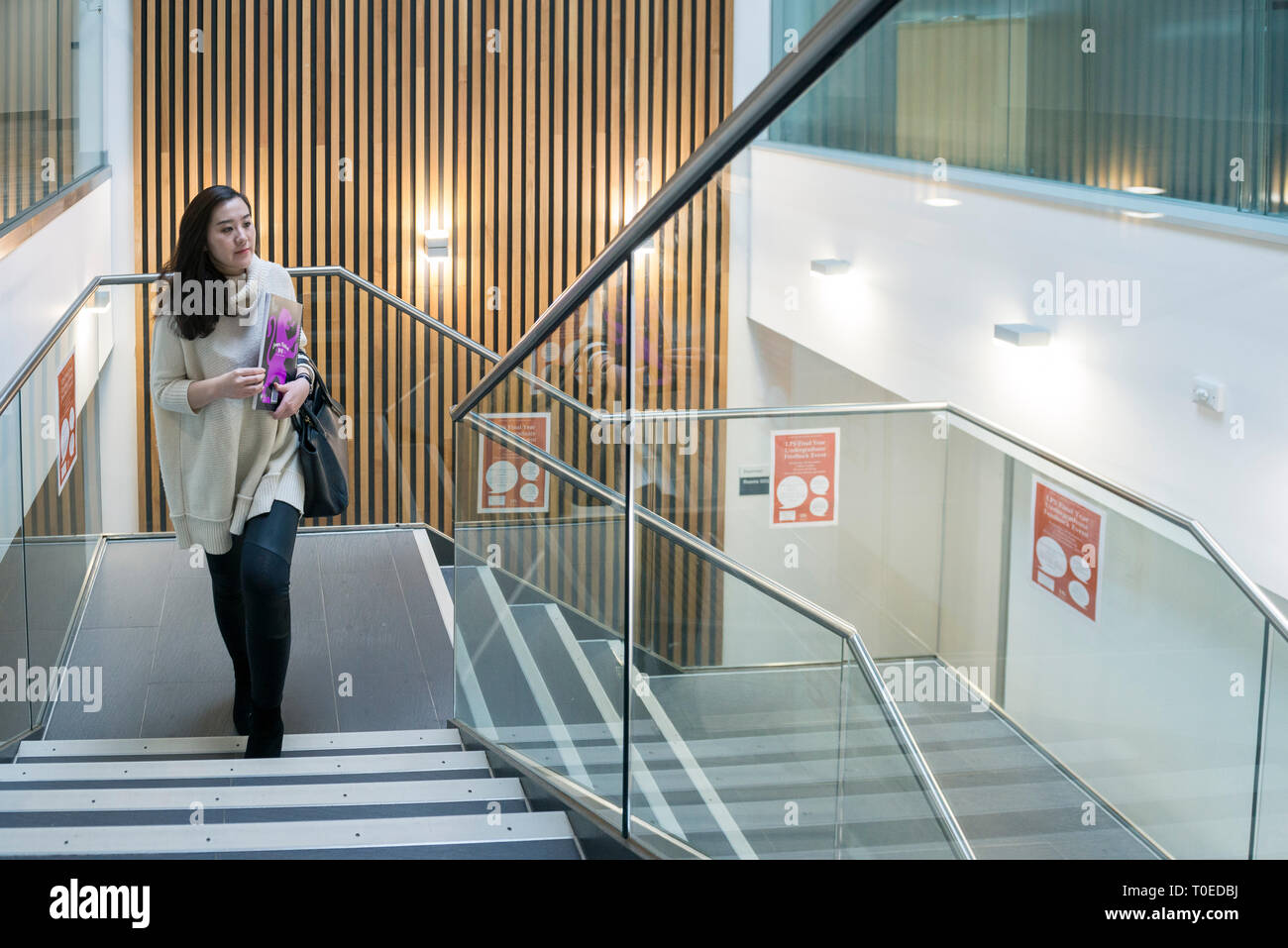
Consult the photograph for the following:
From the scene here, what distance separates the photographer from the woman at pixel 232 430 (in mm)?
3277

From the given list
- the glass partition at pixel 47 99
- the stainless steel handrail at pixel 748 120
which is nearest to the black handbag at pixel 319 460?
the stainless steel handrail at pixel 748 120

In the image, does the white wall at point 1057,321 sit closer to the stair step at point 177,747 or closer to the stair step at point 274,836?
the stair step at point 274,836

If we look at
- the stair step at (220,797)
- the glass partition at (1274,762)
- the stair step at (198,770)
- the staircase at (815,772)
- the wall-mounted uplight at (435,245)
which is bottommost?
the stair step at (198,770)

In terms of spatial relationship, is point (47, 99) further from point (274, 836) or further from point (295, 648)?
point (274, 836)

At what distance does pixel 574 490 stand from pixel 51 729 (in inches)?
73.3

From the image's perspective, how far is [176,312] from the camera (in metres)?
3.27

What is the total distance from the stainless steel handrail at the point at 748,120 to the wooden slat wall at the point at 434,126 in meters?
6.09

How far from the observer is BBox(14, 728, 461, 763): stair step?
3562 millimetres

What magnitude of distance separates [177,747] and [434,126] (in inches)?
Answer: 225

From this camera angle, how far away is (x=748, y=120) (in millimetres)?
1896

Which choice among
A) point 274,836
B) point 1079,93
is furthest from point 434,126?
point 1079,93

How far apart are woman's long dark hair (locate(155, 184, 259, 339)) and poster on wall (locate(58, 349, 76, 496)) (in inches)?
45.6

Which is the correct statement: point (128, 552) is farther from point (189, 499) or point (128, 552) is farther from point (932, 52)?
point (932, 52)

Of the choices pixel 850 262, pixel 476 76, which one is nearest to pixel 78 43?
pixel 476 76
